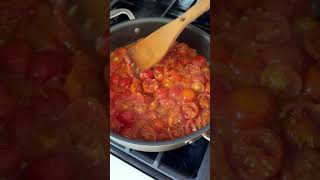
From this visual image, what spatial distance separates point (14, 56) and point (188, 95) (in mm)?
320

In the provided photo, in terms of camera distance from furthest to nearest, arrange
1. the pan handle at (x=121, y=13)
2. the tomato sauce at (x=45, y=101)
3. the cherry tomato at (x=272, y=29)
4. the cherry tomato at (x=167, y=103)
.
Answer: the pan handle at (x=121, y=13)
the cherry tomato at (x=167, y=103)
the cherry tomato at (x=272, y=29)
the tomato sauce at (x=45, y=101)

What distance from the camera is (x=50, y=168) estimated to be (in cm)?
47

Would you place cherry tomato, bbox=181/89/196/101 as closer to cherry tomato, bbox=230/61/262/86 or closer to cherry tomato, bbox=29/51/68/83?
cherry tomato, bbox=230/61/262/86

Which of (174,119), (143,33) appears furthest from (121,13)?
(174,119)

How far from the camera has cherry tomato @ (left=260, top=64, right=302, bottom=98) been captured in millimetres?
543

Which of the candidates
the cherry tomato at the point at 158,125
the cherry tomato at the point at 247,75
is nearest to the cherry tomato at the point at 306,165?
the cherry tomato at the point at 247,75

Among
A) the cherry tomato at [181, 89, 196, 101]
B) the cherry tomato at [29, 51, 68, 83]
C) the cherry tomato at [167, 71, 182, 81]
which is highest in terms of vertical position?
the cherry tomato at [29, 51, 68, 83]

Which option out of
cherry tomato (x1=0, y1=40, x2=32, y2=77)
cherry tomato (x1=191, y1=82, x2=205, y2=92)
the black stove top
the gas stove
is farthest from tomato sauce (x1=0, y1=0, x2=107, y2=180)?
the black stove top

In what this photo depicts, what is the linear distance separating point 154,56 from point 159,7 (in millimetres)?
177

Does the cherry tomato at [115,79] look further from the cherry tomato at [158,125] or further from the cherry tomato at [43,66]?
the cherry tomato at [43,66]

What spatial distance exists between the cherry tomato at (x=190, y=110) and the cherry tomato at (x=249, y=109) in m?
0.13

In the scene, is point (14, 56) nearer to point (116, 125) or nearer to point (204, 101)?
point (116, 125)

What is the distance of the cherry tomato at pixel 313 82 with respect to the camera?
53 centimetres

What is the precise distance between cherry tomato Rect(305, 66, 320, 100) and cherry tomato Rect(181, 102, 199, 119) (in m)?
0.19
